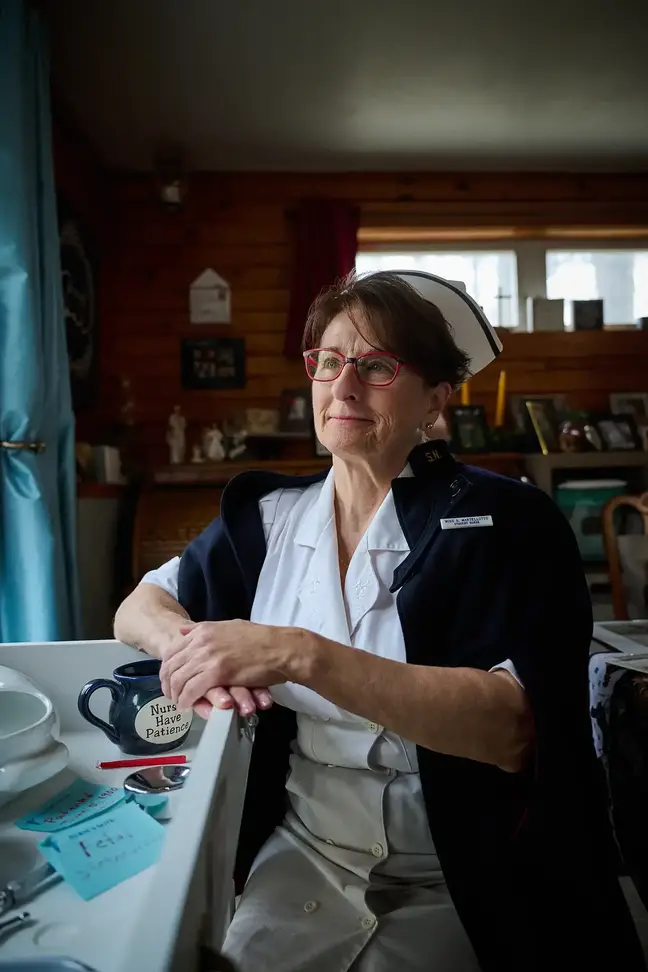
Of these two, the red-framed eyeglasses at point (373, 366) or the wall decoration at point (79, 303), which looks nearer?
the red-framed eyeglasses at point (373, 366)

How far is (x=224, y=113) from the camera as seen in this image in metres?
2.83

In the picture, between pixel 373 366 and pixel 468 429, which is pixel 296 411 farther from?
pixel 373 366

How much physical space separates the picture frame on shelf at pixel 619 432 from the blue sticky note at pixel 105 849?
10.2 ft

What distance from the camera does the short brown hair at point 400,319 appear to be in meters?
1.04

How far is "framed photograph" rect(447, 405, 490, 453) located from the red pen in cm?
258

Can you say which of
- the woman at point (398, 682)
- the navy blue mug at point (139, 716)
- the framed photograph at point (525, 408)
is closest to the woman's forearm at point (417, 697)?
the woman at point (398, 682)

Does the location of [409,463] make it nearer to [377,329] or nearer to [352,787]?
[377,329]

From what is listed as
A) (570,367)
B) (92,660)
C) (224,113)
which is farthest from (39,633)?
(570,367)

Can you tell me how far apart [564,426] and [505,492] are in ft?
8.17

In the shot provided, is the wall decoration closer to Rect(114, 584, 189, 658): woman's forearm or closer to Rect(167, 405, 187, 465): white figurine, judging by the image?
Rect(167, 405, 187, 465): white figurine

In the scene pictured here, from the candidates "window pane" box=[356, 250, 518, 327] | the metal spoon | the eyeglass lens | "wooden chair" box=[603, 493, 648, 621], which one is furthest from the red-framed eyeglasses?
"window pane" box=[356, 250, 518, 327]

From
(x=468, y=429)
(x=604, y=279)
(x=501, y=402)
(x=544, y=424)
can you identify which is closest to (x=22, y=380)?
(x=468, y=429)

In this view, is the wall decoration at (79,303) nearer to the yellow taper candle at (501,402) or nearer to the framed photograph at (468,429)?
the framed photograph at (468,429)

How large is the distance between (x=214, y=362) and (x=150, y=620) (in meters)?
2.58
